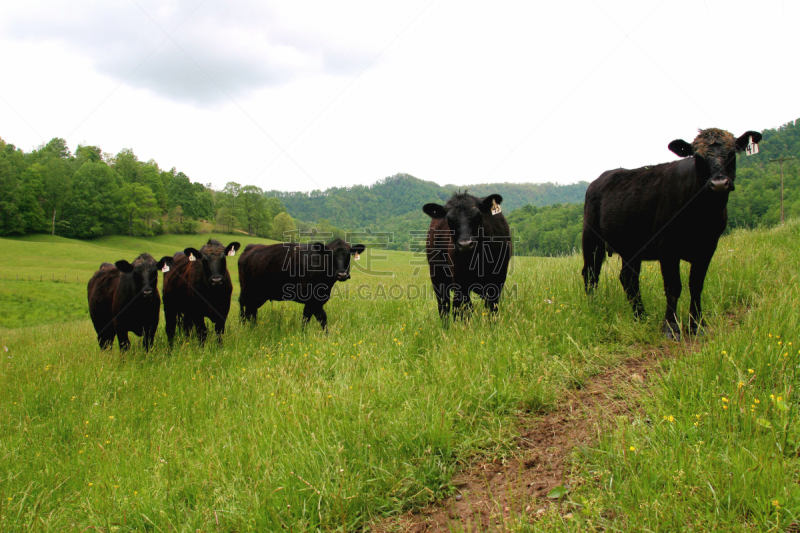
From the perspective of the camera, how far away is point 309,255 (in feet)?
34.8

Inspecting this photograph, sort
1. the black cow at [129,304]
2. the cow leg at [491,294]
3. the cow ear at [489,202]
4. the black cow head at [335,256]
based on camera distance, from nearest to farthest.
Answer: the cow leg at [491,294], the cow ear at [489,202], the black cow at [129,304], the black cow head at [335,256]

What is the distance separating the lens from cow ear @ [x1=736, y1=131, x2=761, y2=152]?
4426 mm

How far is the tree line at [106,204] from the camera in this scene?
59.1m

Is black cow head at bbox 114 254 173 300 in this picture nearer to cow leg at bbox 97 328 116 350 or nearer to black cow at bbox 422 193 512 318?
cow leg at bbox 97 328 116 350

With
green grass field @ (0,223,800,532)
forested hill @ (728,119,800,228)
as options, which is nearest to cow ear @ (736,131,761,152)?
green grass field @ (0,223,800,532)

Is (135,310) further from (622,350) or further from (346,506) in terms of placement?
(622,350)

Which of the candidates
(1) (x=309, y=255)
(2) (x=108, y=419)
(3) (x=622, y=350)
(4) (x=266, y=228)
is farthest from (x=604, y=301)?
(4) (x=266, y=228)

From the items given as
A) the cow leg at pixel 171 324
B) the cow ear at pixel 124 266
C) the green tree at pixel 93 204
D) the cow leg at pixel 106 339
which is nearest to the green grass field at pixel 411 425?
the cow leg at pixel 106 339

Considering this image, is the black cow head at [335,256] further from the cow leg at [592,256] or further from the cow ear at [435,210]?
the cow leg at [592,256]

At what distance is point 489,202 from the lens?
6.91 meters

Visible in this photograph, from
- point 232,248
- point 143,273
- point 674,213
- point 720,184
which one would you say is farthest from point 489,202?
point 143,273

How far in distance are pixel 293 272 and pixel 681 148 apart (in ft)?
27.7

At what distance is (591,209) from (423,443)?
17.6 feet

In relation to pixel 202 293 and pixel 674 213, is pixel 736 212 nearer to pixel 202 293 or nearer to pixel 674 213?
pixel 674 213
